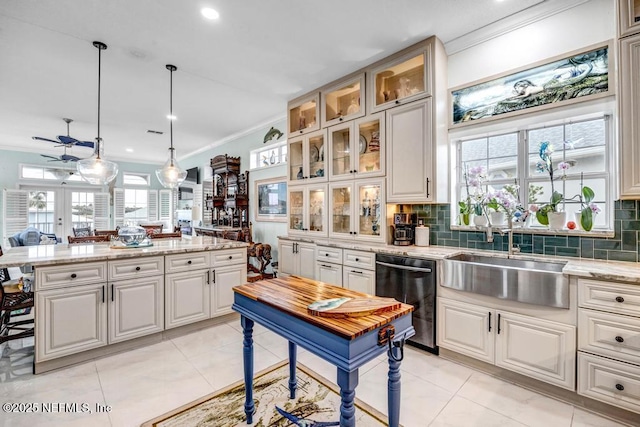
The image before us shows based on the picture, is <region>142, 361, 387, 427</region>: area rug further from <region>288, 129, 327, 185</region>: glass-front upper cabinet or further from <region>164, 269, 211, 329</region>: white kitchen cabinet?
<region>288, 129, 327, 185</region>: glass-front upper cabinet

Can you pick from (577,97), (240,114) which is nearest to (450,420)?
(577,97)

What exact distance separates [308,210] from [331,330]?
295 cm

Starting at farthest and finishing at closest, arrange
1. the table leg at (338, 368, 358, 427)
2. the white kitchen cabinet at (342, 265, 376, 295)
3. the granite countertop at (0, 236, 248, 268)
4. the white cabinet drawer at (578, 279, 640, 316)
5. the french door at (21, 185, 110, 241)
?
1. the french door at (21, 185, 110, 241)
2. the white kitchen cabinet at (342, 265, 376, 295)
3. the granite countertop at (0, 236, 248, 268)
4. the white cabinet drawer at (578, 279, 640, 316)
5. the table leg at (338, 368, 358, 427)

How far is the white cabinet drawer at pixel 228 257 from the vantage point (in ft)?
10.7

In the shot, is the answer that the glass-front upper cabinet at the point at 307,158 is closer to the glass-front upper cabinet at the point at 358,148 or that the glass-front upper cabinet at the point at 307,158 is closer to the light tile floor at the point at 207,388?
the glass-front upper cabinet at the point at 358,148

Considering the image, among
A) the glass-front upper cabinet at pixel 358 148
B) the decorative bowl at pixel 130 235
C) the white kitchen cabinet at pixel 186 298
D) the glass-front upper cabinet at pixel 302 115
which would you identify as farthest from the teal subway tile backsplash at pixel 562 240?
the decorative bowl at pixel 130 235

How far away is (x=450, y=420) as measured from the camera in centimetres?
179

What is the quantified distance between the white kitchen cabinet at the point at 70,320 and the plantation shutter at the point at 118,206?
7.09 m

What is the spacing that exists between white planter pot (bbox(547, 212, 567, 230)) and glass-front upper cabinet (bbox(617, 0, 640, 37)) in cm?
128

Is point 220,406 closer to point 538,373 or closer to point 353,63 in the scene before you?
point 538,373

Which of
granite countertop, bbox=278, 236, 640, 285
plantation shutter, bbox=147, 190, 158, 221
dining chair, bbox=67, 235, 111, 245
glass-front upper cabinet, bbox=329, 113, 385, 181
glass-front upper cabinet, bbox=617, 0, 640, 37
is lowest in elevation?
granite countertop, bbox=278, 236, 640, 285

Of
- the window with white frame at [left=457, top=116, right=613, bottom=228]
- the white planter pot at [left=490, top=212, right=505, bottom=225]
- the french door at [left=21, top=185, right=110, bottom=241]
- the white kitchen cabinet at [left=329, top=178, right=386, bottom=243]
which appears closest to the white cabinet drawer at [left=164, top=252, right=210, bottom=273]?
the white kitchen cabinet at [left=329, top=178, right=386, bottom=243]

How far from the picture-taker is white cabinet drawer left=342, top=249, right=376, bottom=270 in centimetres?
298

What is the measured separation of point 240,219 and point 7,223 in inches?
237
